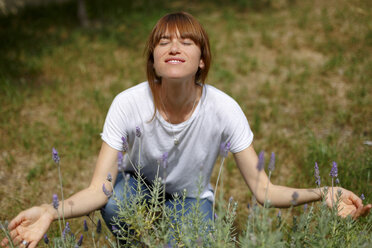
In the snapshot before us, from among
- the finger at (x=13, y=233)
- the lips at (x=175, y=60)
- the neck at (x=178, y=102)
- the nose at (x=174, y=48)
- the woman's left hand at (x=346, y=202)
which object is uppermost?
the nose at (x=174, y=48)

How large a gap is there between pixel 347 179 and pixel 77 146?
2.64 meters

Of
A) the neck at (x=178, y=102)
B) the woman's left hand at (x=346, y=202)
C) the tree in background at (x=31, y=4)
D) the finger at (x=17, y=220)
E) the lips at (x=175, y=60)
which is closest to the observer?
the finger at (x=17, y=220)

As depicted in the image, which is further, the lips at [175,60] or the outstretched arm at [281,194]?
the lips at [175,60]

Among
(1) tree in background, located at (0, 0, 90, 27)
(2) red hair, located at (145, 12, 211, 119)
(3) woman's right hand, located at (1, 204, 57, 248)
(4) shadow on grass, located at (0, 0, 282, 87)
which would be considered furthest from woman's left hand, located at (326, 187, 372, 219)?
(1) tree in background, located at (0, 0, 90, 27)

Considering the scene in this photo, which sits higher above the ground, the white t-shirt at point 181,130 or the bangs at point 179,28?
the bangs at point 179,28

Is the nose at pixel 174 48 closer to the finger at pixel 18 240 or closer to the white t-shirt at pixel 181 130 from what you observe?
the white t-shirt at pixel 181 130

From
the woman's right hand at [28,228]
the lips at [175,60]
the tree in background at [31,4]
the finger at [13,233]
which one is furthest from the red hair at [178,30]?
the tree in background at [31,4]

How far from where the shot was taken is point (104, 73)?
531cm

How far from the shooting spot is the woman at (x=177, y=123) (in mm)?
2066

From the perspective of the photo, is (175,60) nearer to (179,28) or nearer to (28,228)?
(179,28)

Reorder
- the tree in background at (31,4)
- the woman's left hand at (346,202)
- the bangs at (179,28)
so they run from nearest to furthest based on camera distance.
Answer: the woman's left hand at (346,202), the bangs at (179,28), the tree in background at (31,4)

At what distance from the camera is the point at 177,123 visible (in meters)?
2.31

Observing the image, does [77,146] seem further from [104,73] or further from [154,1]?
[154,1]

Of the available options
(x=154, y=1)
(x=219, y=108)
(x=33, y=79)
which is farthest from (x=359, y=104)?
(x=154, y=1)
